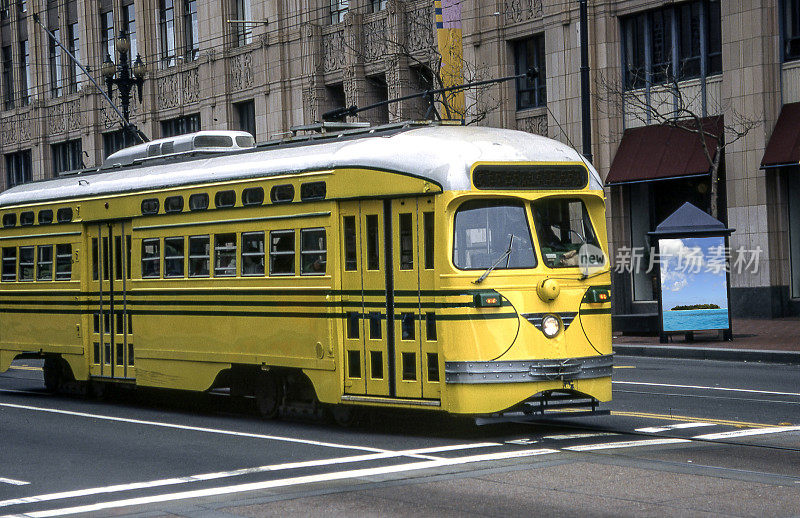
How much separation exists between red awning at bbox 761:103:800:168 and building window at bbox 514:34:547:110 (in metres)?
8.13

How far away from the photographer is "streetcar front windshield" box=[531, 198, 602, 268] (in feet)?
45.4

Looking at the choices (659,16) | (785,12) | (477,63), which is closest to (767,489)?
(785,12)

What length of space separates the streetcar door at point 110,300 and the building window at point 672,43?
1757cm

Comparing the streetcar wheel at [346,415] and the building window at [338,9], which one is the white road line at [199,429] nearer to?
the streetcar wheel at [346,415]

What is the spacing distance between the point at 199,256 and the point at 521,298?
4.98 metres

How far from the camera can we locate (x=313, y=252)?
49.0ft

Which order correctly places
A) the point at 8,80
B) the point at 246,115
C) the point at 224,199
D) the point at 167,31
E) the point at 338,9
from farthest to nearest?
1. the point at 8,80
2. the point at 167,31
3. the point at 246,115
4. the point at 338,9
5. the point at 224,199

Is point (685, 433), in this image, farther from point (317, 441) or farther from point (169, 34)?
point (169, 34)

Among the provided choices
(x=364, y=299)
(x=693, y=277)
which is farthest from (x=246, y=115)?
(x=364, y=299)

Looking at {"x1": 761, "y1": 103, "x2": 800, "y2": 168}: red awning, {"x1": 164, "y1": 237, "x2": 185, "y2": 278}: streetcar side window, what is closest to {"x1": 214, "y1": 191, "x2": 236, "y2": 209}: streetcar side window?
{"x1": 164, "y1": 237, "x2": 185, "y2": 278}: streetcar side window

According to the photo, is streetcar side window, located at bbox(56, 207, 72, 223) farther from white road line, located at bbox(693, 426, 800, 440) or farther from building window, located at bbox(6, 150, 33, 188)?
building window, located at bbox(6, 150, 33, 188)

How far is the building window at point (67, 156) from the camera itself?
194ft

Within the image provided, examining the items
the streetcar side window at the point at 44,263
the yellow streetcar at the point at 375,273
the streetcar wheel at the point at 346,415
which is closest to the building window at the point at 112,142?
the streetcar side window at the point at 44,263

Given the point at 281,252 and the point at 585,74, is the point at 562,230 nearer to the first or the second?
the point at 281,252
